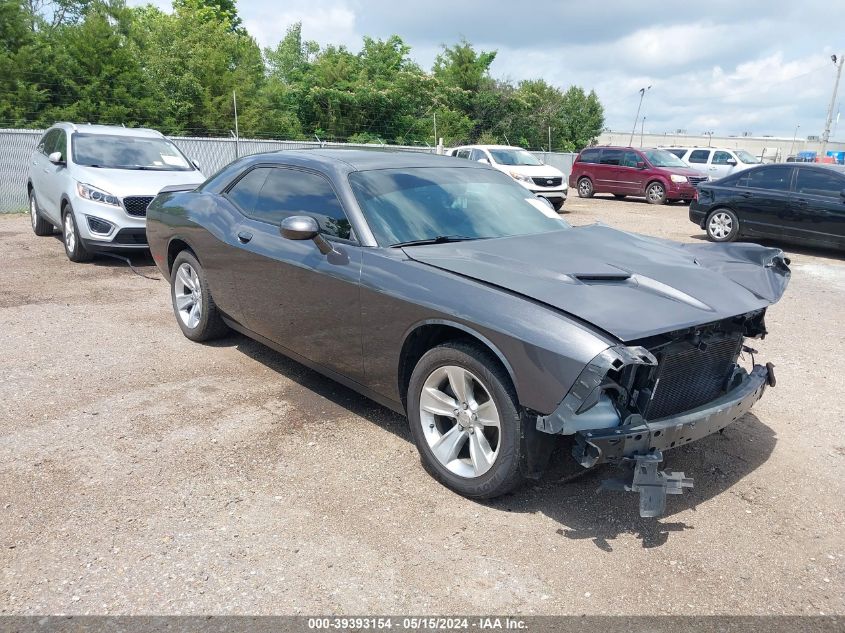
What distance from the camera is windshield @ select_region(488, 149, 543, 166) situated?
59.1 feet

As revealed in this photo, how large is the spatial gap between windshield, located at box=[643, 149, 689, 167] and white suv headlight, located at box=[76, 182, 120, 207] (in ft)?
53.7

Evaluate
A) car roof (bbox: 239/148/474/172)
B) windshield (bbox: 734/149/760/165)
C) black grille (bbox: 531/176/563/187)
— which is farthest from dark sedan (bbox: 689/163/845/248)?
windshield (bbox: 734/149/760/165)

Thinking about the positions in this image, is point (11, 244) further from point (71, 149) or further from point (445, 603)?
point (445, 603)

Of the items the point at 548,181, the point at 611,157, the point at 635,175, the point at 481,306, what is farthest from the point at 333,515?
the point at 611,157

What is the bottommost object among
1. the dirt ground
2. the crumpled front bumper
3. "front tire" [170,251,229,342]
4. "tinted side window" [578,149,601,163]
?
the dirt ground

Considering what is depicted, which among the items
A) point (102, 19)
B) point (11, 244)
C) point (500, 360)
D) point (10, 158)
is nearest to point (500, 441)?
point (500, 360)

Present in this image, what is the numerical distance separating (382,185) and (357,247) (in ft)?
1.72

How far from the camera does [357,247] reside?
4.00 m

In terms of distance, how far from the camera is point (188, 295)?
6008 millimetres

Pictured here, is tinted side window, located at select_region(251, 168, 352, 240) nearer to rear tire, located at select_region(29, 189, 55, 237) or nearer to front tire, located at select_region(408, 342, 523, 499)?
front tire, located at select_region(408, 342, 523, 499)

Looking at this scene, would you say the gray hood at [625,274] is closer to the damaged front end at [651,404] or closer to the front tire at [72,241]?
the damaged front end at [651,404]

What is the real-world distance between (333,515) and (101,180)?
7255 mm

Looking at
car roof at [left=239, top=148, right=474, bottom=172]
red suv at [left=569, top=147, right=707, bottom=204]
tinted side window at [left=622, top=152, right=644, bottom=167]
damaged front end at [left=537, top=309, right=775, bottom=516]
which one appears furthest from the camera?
tinted side window at [left=622, top=152, right=644, bottom=167]

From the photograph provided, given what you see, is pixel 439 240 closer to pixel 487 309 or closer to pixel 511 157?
pixel 487 309
